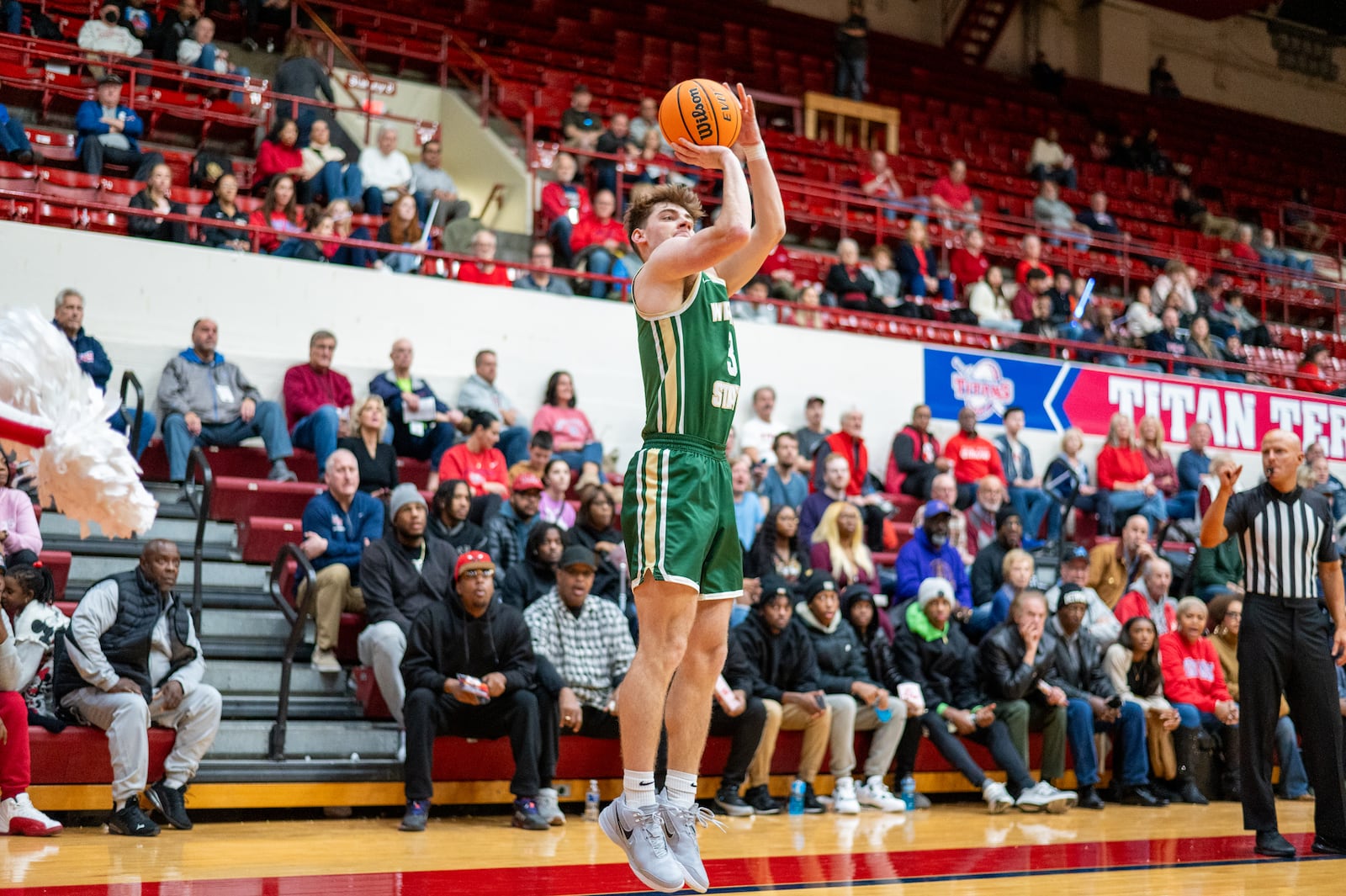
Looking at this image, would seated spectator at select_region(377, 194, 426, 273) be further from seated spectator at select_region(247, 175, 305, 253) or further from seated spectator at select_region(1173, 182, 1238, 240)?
seated spectator at select_region(1173, 182, 1238, 240)

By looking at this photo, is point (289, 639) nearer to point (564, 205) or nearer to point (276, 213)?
point (276, 213)

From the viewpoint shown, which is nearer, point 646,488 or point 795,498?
point 646,488

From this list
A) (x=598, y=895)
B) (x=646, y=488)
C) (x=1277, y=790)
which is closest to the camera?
(x=646, y=488)

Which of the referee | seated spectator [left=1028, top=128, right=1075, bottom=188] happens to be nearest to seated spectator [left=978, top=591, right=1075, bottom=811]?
the referee

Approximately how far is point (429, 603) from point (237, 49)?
8390 mm

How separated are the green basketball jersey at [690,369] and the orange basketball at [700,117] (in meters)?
0.43

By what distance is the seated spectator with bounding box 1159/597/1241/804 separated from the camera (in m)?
9.27

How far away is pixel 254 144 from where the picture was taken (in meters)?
12.5

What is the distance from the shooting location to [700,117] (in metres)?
4.06

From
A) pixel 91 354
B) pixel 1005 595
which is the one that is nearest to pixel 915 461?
pixel 1005 595

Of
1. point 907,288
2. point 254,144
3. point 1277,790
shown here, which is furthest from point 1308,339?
point 254,144

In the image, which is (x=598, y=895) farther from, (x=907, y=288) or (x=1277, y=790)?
(x=907, y=288)

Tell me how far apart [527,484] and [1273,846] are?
15.7ft

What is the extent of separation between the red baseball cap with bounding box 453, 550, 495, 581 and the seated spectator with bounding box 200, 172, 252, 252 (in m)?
4.18
